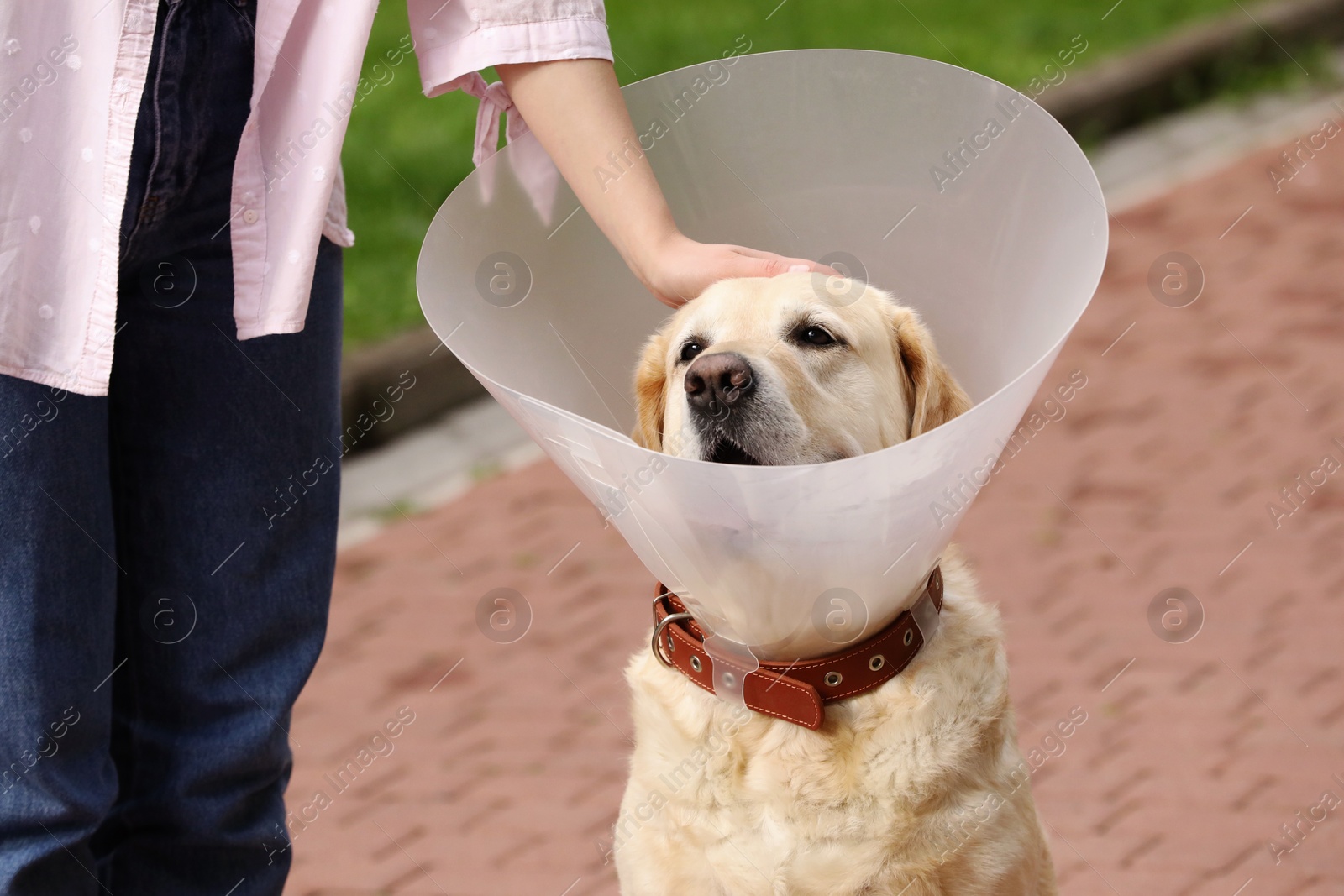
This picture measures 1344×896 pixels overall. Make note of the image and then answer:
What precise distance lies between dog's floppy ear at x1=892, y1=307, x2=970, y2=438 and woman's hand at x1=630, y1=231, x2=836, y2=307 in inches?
17.3

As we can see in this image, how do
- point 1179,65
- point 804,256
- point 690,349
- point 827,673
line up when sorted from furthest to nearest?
point 1179,65
point 804,256
point 690,349
point 827,673

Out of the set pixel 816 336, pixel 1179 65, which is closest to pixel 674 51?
pixel 1179 65

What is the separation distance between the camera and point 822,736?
2193 millimetres

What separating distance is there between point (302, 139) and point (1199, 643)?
3150mm

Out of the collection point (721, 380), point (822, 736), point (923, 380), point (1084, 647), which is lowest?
point (1084, 647)

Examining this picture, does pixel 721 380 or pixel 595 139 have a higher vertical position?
pixel 595 139

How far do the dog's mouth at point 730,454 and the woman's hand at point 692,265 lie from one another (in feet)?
0.88

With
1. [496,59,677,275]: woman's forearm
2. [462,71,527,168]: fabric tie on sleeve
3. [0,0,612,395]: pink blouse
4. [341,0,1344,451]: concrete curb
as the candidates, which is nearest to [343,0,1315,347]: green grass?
[341,0,1344,451]: concrete curb

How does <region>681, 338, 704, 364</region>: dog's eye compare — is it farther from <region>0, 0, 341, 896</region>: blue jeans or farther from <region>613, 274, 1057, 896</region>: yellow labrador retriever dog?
<region>0, 0, 341, 896</region>: blue jeans

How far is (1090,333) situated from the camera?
5781mm

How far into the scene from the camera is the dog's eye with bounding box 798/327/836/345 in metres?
2.43

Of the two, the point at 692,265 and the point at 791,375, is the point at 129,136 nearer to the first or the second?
the point at 692,265

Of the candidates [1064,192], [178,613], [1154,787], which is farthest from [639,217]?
[1154,787]

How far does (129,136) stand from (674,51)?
594 cm
